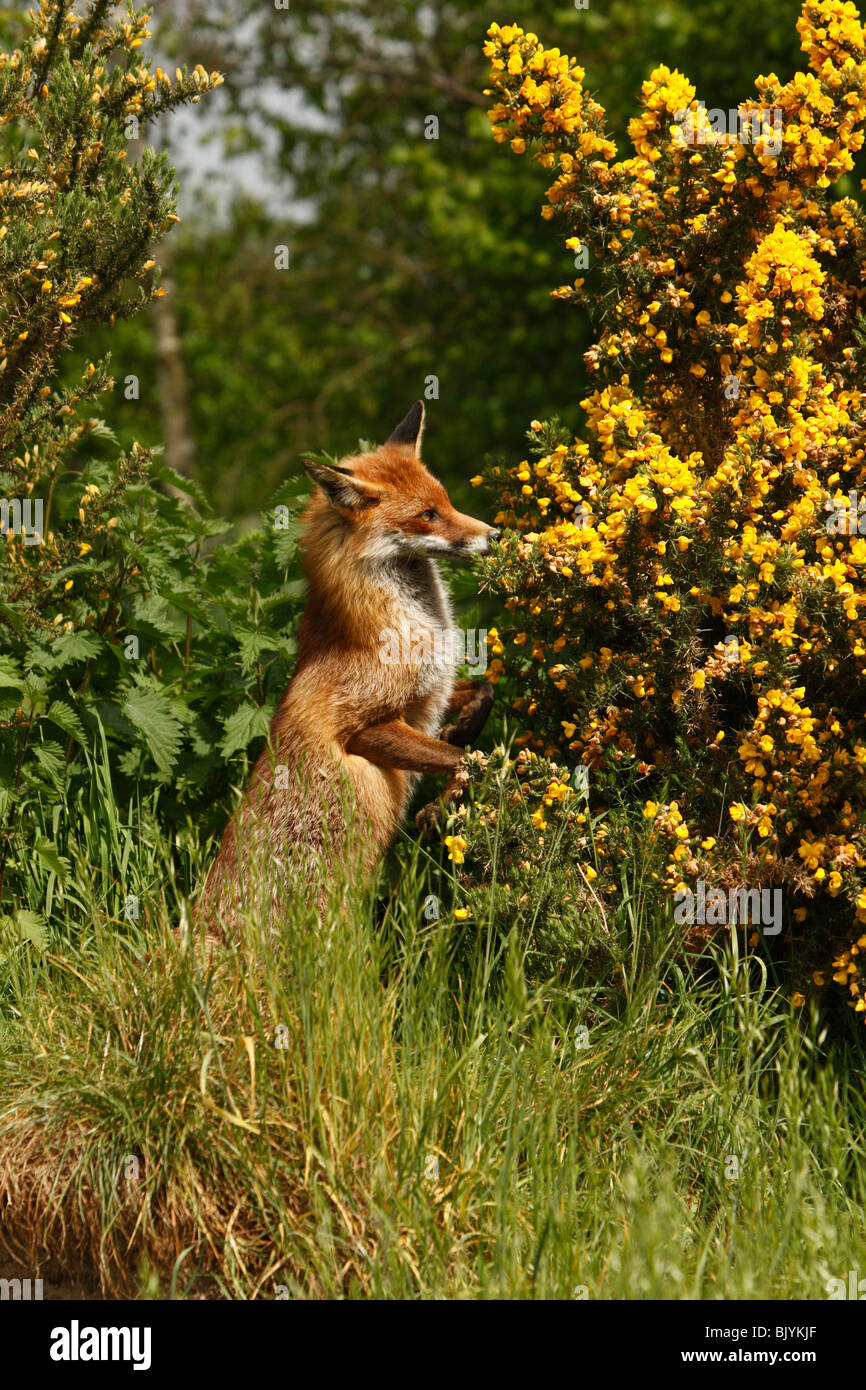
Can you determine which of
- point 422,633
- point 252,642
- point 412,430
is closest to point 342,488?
point 422,633

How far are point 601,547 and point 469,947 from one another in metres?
1.54

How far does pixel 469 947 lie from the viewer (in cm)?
506

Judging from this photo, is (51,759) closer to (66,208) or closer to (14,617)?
(14,617)

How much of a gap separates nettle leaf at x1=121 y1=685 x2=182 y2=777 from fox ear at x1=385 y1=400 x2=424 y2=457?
1.50 m

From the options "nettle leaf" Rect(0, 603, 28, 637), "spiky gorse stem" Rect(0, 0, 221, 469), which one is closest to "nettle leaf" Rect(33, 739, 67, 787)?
"nettle leaf" Rect(0, 603, 28, 637)

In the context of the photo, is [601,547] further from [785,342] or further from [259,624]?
[259,624]

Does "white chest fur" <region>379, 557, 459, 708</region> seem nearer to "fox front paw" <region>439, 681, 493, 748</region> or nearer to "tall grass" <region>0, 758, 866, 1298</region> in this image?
"fox front paw" <region>439, 681, 493, 748</region>

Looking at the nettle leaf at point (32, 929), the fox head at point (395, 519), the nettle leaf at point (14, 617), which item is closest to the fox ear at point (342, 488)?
the fox head at point (395, 519)

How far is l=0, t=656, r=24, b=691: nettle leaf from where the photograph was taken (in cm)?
538

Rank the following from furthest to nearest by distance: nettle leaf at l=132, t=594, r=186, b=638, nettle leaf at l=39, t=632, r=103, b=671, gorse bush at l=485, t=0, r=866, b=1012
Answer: nettle leaf at l=132, t=594, r=186, b=638 → nettle leaf at l=39, t=632, r=103, b=671 → gorse bush at l=485, t=0, r=866, b=1012

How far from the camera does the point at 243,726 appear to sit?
19.0 ft

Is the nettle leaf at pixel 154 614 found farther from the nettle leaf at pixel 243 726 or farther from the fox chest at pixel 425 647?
the fox chest at pixel 425 647

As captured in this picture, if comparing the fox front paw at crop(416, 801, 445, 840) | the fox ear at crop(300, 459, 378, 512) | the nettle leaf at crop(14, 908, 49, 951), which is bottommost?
the nettle leaf at crop(14, 908, 49, 951)

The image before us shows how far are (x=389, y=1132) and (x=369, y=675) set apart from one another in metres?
1.82
